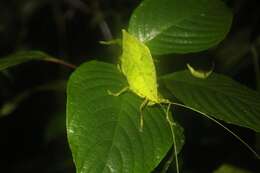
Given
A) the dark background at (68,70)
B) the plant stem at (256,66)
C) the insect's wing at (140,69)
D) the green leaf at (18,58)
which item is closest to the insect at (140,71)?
the insect's wing at (140,69)

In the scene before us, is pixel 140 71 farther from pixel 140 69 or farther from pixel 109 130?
pixel 109 130

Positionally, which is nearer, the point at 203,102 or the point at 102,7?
the point at 203,102

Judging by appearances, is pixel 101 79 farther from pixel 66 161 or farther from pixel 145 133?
pixel 66 161

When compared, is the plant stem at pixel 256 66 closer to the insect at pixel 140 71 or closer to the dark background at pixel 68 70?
the dark background at pixel 68 70

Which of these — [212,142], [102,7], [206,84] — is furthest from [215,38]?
[102,7]

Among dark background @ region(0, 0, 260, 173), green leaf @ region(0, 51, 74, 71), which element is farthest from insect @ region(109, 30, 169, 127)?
dark background @ region(0, 0, 260, 173)

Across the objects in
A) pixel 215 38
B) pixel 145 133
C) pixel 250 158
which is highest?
pixel 215 38
